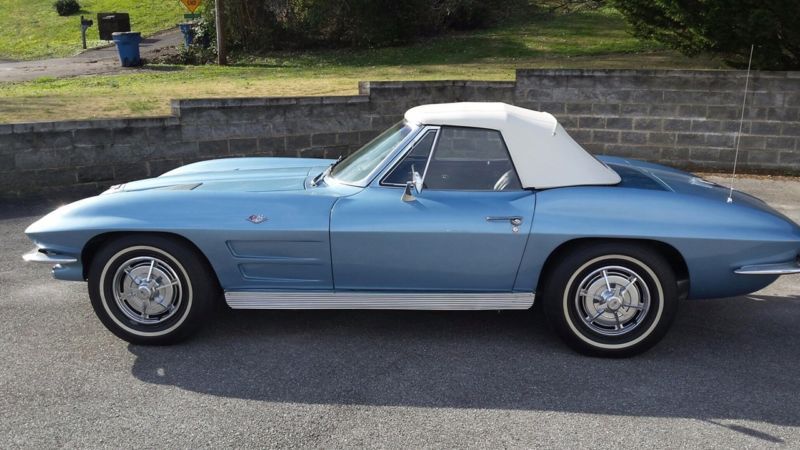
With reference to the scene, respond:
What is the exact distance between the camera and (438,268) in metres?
4.45

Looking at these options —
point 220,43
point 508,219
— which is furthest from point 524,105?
point 220,43

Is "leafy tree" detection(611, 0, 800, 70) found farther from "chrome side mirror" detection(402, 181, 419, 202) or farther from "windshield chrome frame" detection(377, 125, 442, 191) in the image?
"chrome side mirror" detection(402, 181, 419, 202)

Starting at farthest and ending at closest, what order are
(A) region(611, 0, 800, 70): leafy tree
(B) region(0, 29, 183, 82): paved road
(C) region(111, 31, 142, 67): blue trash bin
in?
(C) region(111, 31, 142, 67): blue trash bin → (B) region(0, 29, 183, 82): paved road → (A) region(611, 0, 800, 70): leafy tree

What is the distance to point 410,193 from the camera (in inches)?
175

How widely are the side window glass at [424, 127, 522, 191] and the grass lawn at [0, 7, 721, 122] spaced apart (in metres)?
6.86

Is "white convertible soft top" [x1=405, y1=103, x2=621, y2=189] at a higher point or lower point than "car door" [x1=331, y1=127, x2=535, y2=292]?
higher

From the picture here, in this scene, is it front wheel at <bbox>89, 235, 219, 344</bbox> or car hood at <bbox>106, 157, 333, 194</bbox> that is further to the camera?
car hood at <bbox>106, 157, 333, 194</bbox>

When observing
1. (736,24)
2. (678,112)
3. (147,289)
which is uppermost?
(736,24)

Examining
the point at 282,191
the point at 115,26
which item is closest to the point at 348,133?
the point at 282,191

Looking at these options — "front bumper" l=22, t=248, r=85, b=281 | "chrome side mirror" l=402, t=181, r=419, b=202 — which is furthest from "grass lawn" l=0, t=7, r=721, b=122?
"chrome side mirror" l=402, t=181, r=419, b=202

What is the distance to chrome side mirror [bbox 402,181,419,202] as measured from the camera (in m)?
4.45

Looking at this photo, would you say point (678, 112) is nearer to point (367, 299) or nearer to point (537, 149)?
point (537, 149)

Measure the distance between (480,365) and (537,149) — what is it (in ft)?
4.37

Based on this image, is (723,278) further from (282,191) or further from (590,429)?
(282,191)
